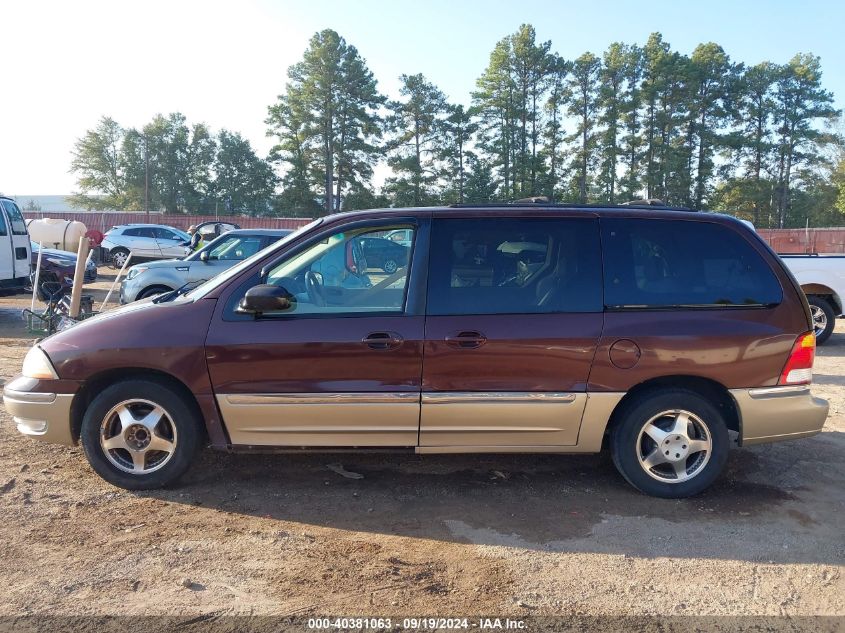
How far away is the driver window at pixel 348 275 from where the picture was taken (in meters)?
4.10

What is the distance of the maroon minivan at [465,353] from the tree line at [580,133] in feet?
159

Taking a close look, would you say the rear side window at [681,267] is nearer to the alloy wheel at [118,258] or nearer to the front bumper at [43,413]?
the front bumper at [43,413]

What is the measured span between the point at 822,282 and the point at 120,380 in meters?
10.1

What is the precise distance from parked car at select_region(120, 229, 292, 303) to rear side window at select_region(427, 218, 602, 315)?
6.52 m

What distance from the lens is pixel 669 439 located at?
4148mm

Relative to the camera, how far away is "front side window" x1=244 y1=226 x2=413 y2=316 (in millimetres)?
4094

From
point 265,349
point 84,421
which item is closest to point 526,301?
point 265,349

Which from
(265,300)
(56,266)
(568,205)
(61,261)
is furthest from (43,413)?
(61,261)

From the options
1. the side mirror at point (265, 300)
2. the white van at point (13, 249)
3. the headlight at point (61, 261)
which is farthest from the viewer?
the headlight at point (61, 261)

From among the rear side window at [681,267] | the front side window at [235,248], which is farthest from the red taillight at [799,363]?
the front side window at [235,248]

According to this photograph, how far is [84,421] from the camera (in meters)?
4.09


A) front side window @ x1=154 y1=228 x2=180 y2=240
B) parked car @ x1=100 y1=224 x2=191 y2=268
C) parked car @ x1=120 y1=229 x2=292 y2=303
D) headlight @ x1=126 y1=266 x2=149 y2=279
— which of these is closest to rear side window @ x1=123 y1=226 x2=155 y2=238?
parked car @ x1=100 y1=224 x2=191 y2=268

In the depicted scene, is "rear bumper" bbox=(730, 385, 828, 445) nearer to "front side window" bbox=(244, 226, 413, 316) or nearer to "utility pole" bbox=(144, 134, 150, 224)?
"front side window" bbox=(244, 226, 413, 316)

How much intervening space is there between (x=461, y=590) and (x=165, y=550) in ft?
5.24
